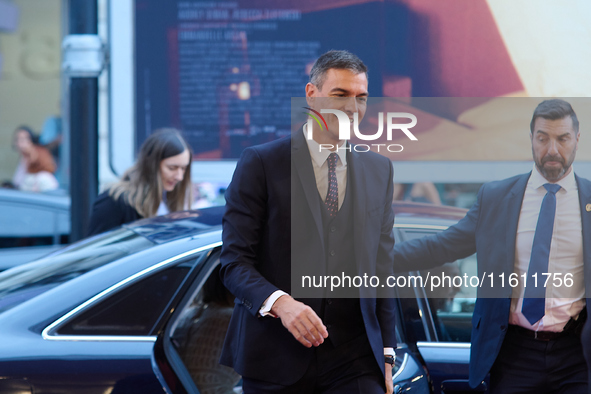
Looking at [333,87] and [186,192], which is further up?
[333,87]

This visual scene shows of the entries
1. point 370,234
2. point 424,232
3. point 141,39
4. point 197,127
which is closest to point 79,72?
point 141,39

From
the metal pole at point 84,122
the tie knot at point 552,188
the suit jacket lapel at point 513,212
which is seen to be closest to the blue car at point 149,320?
the suit jacket lapel at point 513,212

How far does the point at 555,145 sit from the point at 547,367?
80cm

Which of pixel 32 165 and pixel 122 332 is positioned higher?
pixel 32 165

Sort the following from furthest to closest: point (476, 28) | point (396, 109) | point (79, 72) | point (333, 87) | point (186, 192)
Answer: point (79, 72) → point (186, 192) → point (476, 28) → point (396, 109) → point (333, 87)

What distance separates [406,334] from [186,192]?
6.11 feet

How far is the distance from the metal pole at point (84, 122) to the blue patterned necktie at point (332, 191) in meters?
2.75

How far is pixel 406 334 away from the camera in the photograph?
8.96ft

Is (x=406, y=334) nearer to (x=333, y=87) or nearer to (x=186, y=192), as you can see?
(x=333, y=87)

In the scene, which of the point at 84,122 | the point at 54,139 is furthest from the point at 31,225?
the point at 54,139

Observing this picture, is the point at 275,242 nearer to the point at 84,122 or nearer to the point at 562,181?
the point at 562,181

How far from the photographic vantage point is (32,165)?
6.92 metres

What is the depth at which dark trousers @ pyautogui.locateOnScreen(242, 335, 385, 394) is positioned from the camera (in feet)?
6.75

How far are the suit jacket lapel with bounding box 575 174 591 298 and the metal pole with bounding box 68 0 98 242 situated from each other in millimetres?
3163
